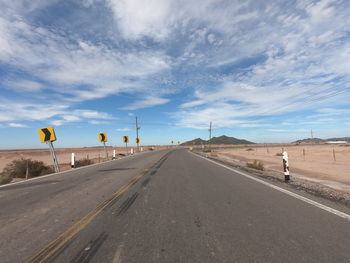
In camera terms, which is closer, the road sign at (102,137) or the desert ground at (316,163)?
the desert ground at (316,163)

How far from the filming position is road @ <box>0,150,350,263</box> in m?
2.99

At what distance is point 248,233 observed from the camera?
3.65 meters

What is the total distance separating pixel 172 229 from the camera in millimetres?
3895

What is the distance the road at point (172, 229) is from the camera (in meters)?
2.99

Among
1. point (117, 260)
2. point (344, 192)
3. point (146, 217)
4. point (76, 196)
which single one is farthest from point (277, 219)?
point (76, 196)

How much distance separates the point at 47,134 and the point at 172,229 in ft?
50.5

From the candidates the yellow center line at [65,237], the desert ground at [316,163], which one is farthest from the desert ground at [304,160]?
the yellow center line at [65,237]

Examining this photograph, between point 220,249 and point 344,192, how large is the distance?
5867 mm

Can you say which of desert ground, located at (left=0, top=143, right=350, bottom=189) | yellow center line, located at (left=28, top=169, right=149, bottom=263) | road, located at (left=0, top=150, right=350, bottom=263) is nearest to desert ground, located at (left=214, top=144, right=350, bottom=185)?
desert ground, located at (left=0, top=143, right=350, bottom=189)

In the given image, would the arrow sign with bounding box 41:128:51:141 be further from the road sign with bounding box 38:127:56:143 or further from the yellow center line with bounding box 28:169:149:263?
the yellow center line with bounding box 28:169:149:263

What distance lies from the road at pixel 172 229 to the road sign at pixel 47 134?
1041 centimetres

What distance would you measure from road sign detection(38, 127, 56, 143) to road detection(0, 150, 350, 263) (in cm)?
1041

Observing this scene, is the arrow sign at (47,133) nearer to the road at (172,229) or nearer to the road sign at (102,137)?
A: the road sign at (102,137)

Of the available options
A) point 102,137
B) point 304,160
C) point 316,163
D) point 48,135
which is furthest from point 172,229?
point 102,137
